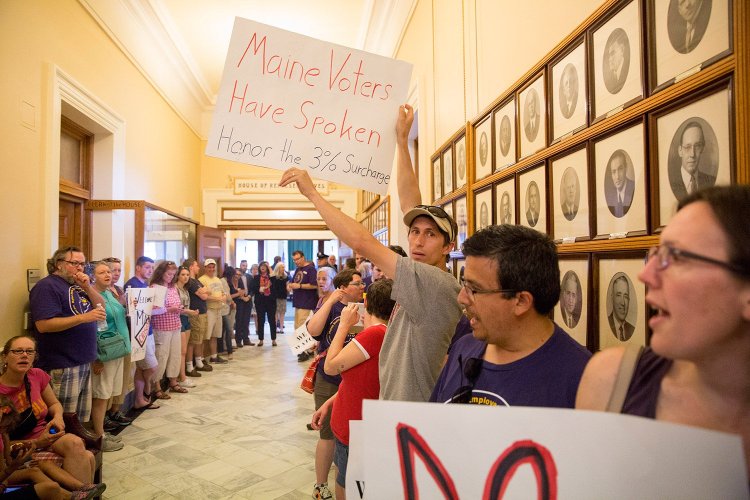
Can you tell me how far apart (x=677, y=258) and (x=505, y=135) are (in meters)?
1.56

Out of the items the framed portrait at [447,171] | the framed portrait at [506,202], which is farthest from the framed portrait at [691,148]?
the framed portrait at [447,171]

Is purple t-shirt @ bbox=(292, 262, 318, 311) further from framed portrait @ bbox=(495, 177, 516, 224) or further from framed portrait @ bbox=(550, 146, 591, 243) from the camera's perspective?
framed portrait @ bbox=(550, 146, 591, 243)

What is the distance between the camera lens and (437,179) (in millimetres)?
3393

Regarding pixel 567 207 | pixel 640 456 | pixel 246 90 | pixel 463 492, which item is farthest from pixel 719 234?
pixel 246 90

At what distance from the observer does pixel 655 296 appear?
0.65 metres

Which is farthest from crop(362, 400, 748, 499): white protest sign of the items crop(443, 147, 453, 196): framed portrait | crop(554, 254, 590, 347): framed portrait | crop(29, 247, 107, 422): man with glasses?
crop(29, 247, 107, 422): man with glasses

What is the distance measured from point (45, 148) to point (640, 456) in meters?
4.53

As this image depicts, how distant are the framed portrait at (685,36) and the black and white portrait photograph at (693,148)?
8cm

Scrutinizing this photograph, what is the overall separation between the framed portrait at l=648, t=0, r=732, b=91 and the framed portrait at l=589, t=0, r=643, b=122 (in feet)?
0.16

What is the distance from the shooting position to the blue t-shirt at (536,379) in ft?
2.96

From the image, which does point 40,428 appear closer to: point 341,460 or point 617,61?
point 341,460

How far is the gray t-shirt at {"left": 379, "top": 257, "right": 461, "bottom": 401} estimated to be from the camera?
4.14ft

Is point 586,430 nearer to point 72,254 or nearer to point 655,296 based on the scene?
point 655,296

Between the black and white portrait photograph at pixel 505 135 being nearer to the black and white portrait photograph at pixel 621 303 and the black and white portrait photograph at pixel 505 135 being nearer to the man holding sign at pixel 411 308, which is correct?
the man holding sign at pixel 411 308
